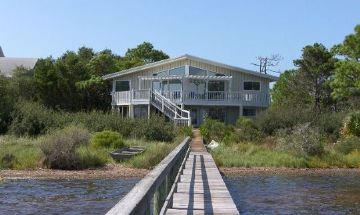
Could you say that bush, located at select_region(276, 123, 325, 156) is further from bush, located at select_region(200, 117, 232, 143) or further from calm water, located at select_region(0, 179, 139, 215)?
calm water, located at select_region(0, 179, 139, 215)

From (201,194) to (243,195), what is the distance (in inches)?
284

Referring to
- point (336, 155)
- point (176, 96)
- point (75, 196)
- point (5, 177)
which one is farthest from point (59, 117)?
point (75, 196)

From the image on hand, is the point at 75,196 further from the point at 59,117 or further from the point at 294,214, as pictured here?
the point at 59,117

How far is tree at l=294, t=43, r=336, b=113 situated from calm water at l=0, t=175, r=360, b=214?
29.8 metres

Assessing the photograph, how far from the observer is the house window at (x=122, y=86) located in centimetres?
5350

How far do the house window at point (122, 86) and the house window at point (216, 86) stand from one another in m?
7.87

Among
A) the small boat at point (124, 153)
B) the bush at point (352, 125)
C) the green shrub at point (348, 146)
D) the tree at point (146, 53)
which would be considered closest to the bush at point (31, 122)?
the small boat at point (124, 153)

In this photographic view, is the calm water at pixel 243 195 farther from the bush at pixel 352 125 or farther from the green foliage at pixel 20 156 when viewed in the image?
the bush at pixel 352 125

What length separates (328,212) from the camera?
51.9 feet

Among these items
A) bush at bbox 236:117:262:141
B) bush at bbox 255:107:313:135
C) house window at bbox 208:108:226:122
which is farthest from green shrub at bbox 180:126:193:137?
house window at bbox 208:108:226:122

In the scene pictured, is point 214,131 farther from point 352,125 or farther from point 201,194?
point 201,194

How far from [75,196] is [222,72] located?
3365 cm

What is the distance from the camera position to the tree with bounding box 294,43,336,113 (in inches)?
2114

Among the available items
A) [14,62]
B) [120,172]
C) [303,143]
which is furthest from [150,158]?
[14,62]
